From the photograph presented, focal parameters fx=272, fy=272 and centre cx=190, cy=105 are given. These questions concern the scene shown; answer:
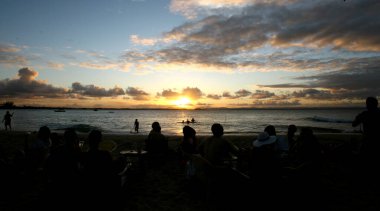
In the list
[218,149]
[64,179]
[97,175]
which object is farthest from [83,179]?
[218,149]

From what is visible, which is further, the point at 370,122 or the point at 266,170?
the point at 370,122

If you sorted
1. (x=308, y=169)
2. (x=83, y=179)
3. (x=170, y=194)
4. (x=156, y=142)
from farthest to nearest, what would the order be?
(x=156, y=142), (x=170, y=194), (x=308, y=169), (x=83, y=179)

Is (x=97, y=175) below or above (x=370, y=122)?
below

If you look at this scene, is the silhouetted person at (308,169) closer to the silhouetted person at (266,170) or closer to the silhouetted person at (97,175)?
the silhouetted person at (266,170)

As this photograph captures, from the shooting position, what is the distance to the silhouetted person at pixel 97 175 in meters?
4.61

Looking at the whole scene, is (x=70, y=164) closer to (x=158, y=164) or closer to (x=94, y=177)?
(x=94, y=177)

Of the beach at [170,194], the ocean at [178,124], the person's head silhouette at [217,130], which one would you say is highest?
the person's head silhouette at [217,130]

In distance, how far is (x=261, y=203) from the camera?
5152 millimetres

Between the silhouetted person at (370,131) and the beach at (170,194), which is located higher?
the silhouetted person at (370,131)

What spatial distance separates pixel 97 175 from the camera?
15.2 feet

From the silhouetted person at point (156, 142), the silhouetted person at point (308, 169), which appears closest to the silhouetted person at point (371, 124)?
the silhouetted person at point (308, 169)

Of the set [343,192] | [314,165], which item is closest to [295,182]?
[314,165]

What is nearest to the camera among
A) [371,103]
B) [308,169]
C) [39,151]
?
[308,169]

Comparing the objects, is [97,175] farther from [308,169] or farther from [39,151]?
[308,169]
